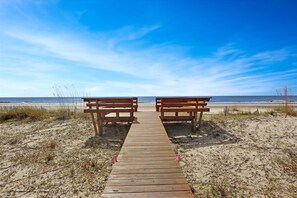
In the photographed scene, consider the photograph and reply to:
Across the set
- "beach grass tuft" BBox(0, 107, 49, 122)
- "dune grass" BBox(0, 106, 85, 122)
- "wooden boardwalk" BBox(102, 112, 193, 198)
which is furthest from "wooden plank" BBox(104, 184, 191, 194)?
"beach grass tuft" BBox(0, 107, 49, 122)

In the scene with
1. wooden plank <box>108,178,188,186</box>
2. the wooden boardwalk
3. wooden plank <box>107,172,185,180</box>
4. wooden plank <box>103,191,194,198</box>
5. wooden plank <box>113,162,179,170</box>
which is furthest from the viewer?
wooden plank <box>113,162,179,170</box>

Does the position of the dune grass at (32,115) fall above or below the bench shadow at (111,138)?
above

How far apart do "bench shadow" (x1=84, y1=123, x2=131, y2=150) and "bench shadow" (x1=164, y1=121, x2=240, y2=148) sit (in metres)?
1.93

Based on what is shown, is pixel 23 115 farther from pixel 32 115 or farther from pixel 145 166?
pixel 145 166

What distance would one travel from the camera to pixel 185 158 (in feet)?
18.4

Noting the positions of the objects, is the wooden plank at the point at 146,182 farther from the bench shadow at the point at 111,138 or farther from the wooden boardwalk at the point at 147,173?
the bench shadow at the point at 111,138

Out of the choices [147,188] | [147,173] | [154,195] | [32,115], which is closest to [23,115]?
[32,115]

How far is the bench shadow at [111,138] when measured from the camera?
6770 mm

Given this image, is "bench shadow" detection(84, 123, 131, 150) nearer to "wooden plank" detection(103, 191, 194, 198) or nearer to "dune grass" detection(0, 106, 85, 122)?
"dune grass" detection(0, 106, 85, 122)

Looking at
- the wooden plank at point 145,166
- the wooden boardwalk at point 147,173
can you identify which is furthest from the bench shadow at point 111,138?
the wooden plank at point 145,166

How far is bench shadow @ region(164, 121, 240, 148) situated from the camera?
681cm

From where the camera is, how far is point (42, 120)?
10266 millimetres

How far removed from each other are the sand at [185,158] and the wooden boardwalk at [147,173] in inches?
33.5

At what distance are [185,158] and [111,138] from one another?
3.21 meters
